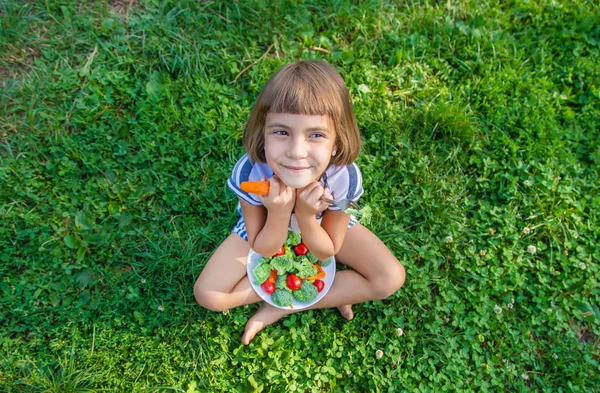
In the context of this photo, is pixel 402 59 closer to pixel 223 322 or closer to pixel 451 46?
pixel 451 46

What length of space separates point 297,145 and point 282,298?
1030 millimetres

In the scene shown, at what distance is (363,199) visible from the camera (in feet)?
9.90

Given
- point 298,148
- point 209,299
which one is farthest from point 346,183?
point 209,299

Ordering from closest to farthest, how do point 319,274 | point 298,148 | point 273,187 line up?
1. point 298,148
2. point 273,187
3. point 319,274

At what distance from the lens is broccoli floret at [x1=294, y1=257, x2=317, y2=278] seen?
2582 mm

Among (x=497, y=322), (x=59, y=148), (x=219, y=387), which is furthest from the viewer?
(x=59, y=148)

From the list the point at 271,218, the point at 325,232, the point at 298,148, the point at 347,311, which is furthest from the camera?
the point at 347,311

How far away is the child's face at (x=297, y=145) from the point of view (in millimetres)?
1829

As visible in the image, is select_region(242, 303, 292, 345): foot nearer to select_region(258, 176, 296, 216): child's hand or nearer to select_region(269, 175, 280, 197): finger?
select_region(258, 176, 296, 216): child's hand

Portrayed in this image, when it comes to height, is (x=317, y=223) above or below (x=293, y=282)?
above

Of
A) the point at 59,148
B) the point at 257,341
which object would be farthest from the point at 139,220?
the point at 257,341

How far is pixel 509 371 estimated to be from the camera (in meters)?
2.68

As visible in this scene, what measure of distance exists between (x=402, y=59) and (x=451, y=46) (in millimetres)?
347

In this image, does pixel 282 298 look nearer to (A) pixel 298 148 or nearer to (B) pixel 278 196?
(B) pixel 278 196
